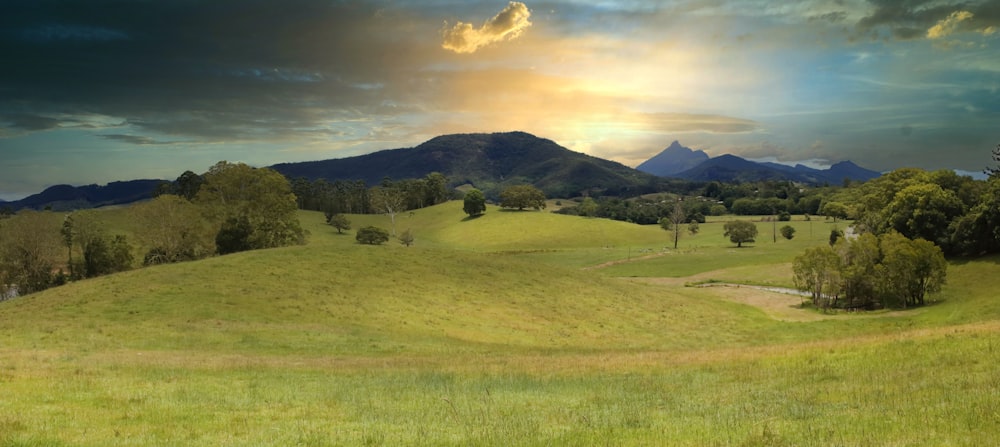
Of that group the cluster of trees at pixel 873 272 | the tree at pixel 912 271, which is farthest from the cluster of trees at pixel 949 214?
the tree at pixel 912 271

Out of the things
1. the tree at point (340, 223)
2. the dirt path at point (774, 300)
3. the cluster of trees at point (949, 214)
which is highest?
the cluster of trees at point (949, 214)

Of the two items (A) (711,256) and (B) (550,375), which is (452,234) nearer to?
(A) (711,256)

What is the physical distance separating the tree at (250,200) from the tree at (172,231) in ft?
6.58

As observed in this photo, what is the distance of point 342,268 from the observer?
55.4m

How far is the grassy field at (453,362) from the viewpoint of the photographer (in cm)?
1177

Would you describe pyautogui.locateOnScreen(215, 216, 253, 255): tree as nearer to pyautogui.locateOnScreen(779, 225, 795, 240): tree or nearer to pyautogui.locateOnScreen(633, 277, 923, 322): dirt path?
pyautogui.locateOnScreen(633, 277, 923, 322): dirt path

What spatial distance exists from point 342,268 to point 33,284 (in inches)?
2440

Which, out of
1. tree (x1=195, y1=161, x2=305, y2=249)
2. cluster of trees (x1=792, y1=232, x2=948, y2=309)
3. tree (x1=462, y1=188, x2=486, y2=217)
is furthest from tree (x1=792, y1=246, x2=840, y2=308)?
tree (x1=462, y1=188, x2=486, y2=217)

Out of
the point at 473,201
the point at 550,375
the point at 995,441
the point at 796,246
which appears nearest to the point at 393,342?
the point at 550,375

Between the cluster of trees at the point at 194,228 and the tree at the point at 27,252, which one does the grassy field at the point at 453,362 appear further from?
the tree at the point at 27,252

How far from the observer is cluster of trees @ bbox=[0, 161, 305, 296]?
7931 centimetres

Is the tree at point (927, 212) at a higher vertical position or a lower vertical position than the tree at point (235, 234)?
higher

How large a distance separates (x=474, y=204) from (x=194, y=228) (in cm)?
11168

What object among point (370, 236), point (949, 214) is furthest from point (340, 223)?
point (949, 214)
